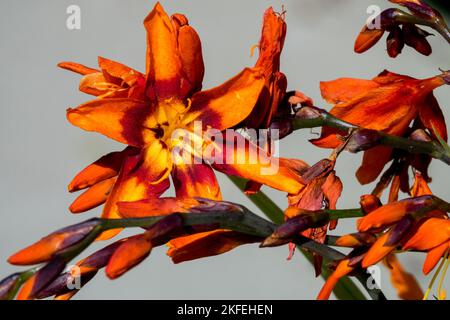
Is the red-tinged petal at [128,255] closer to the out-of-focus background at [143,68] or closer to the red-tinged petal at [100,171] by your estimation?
the red-tinged petal at [100,171]

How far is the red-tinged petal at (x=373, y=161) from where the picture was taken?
13.7 inches

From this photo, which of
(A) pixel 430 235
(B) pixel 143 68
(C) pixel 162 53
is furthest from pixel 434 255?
(B) pixel 143 68

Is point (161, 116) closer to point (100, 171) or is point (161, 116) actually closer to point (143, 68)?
point (100, 171)

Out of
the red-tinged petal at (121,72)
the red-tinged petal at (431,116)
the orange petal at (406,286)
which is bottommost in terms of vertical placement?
the orange petal at (406,286)

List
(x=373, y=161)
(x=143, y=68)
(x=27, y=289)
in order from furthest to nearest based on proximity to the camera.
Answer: (x=143, y=68), (x=373, y=161), (x=27, y=289)

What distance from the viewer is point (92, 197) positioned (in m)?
0.31

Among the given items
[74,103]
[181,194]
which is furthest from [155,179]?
[74,103]

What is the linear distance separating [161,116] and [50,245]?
0.30 ft

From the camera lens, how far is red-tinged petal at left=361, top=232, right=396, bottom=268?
0.27 m

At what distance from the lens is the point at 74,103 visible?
91 cm

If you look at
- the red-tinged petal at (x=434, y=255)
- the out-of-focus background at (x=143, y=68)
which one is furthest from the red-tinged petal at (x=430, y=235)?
the out-of-focus background at (x=143, y=68)

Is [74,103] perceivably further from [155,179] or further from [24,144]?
[155,179]

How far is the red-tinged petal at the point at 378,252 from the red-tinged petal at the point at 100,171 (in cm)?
10

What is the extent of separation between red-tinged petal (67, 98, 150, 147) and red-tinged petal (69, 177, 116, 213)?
0.06ft
